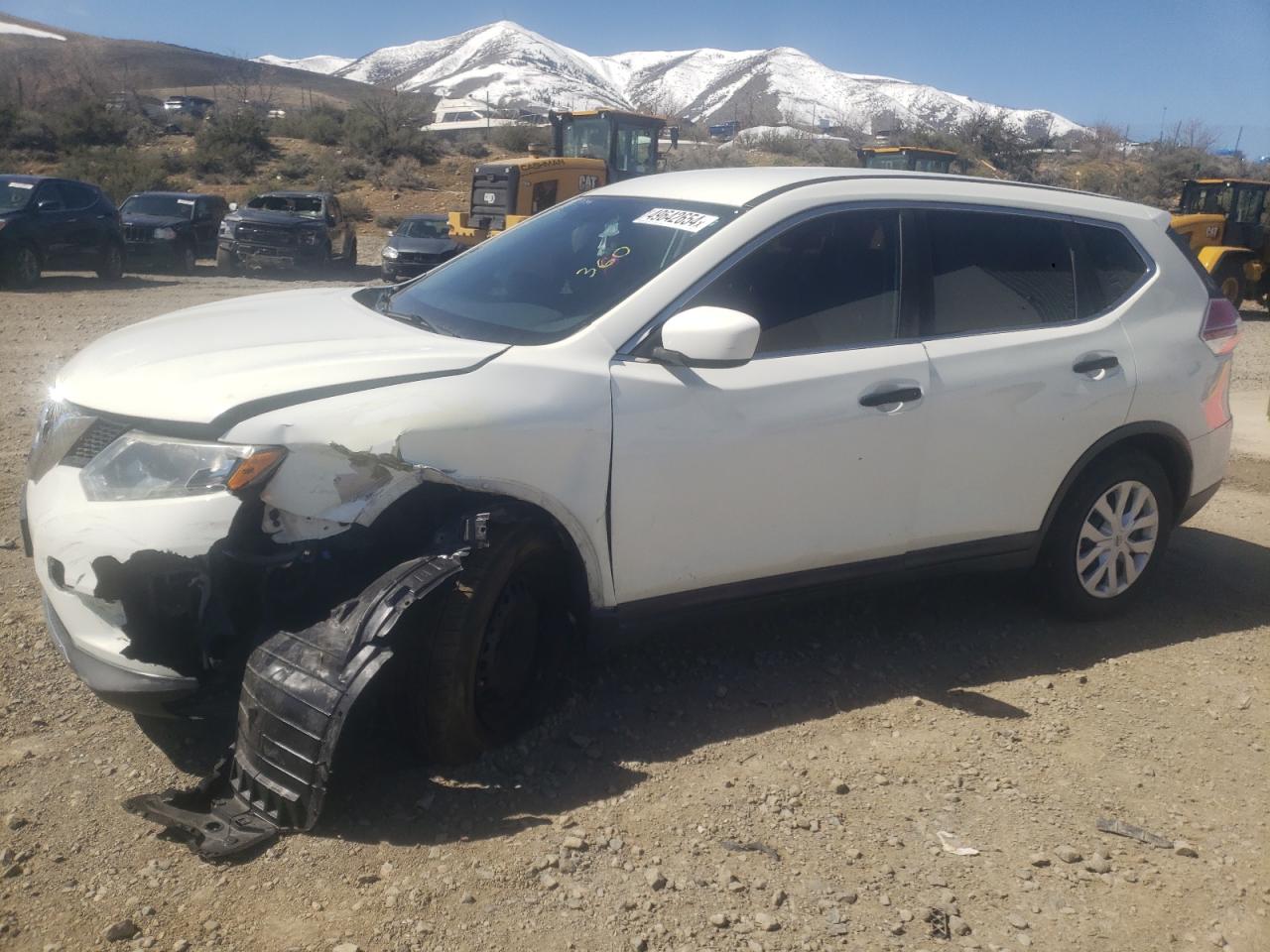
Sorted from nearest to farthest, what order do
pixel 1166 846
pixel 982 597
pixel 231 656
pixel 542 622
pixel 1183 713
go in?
pixel 231 656, pixel 1166 846, pixel 542 622, pixel 1183 713, pixel 982 597

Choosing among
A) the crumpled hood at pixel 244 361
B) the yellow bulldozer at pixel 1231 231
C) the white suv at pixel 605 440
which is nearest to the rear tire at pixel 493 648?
the white suv at pixel 605 440

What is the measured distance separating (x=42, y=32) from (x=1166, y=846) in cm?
11432

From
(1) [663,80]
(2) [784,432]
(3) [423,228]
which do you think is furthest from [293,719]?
(1) [663,80]

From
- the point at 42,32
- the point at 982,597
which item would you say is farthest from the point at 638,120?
the point at 42,32

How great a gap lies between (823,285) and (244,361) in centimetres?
202

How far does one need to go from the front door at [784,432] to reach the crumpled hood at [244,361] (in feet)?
2.09

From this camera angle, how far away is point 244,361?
321 cm

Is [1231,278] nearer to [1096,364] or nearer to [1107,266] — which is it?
[1107,266]

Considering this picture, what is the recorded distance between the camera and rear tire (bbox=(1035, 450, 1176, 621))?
461 centimetres

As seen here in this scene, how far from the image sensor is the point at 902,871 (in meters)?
3.04

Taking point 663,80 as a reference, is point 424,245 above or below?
below

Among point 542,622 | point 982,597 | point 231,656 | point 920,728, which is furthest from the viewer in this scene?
point 982,597

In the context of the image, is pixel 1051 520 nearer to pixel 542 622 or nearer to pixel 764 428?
pixel 764 428

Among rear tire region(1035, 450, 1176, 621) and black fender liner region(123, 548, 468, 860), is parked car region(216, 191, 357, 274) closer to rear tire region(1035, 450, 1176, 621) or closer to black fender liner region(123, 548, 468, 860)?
rear tire region(1035, 450, 1176, 621)
